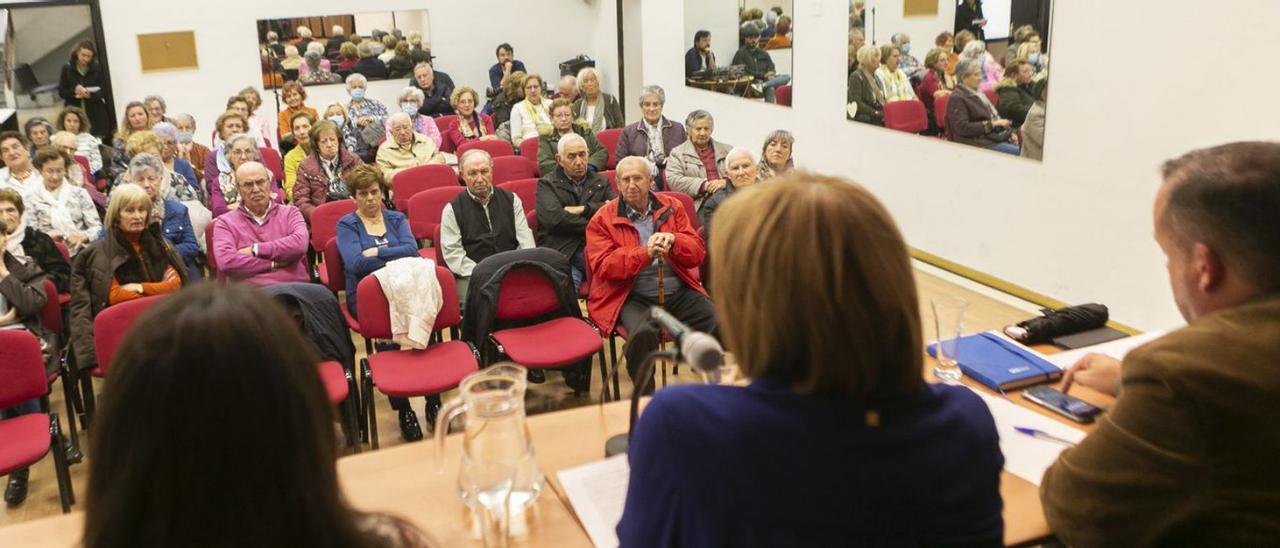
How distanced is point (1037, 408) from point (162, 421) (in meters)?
2.07

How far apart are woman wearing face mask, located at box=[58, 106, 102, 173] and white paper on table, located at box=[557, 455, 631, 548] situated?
678 centimetres

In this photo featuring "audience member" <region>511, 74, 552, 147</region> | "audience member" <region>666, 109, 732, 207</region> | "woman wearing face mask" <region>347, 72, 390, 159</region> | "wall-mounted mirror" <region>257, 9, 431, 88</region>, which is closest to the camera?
"audience member" <region>666, 109, 732, 207</region>

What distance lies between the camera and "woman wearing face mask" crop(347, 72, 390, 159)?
807cm

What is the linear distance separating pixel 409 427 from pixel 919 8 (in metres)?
4.28

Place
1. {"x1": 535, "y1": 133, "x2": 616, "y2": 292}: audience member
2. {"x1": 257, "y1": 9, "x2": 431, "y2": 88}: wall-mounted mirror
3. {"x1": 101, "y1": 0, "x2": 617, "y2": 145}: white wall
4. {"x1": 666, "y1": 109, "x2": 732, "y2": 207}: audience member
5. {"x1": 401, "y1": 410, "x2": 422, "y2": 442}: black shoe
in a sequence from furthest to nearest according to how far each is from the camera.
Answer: {"x1": 257, "y1": 9, "x2": 431, "y2": 88}: wall-mounted mirror < {"x1": 101, "y1": 0, "x2": 617, "y2": 145}: white wall < {"x1": 666, "y1": 109, "x2": 732, "y2": 207}: audience member < {"x1": 535, "y1": 133, "x2": 616, "y2": 292}: audience member < {"x1": 401, "y1": 410, "x2": 422, "y2": 442}: black shoe

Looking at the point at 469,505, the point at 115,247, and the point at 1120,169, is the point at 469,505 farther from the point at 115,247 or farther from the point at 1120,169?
the point at 1120,169

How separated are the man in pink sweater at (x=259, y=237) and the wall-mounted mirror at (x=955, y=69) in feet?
12.9

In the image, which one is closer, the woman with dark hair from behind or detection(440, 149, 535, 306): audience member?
the woman with dark hair from behind

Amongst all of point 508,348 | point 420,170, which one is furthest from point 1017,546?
point 420,170

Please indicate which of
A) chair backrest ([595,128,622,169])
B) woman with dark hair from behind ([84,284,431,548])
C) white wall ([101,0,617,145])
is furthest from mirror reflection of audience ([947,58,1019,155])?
white wall ([101,0,617,145])

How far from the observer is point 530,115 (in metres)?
A: 8.62

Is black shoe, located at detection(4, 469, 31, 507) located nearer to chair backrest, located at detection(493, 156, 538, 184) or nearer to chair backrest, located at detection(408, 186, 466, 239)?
chair backrest, located at detection(408, 186, 466, 239)

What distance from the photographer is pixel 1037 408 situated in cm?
249

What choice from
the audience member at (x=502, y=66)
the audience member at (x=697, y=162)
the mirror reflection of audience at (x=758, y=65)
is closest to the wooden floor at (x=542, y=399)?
the audience member at (x=697, y=162)
